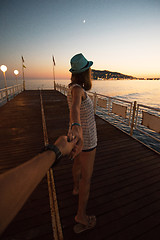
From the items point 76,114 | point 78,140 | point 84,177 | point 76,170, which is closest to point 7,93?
point 76,170

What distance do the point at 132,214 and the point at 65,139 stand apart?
208cm

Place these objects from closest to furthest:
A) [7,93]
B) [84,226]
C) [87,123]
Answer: [87,123] → [84,226] → [7,93]

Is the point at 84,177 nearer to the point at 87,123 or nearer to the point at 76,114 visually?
the point at 87,123

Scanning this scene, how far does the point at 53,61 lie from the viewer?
2248cm

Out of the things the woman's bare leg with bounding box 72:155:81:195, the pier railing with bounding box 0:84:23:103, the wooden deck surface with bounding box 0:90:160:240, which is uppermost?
the pier railing with bounding box 0:84:23:103

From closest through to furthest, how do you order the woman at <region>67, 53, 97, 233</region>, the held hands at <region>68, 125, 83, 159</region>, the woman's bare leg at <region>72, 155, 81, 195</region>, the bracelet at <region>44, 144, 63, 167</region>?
the bracelet at <region>44, 144, 63, 167</region> < the held hands at <region>68, 125, 83, 159</region> < the woman at <region>67, 53, 97, 233</region> < the woman's bare leg at <region>72, 155, 81, 195</region>

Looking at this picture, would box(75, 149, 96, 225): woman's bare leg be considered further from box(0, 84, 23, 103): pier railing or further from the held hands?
box(0, 84, 23, 103): pier railing

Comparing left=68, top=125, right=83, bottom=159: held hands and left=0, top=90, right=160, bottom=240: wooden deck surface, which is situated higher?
left=68, top=125, right=83, bottom=159: held hands

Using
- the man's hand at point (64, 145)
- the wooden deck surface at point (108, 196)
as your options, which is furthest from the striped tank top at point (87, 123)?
the wooden deck surface at point (108, 196)

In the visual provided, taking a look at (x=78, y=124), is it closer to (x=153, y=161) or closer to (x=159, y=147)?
(x=153, y=161)

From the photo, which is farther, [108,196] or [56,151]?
[108,196]

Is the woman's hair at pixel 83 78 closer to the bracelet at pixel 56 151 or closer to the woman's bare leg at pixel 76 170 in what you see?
the bracelet at pixel 56 151

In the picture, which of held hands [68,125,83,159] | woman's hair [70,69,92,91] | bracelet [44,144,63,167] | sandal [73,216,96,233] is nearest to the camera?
bracelet [44,144,63,167]

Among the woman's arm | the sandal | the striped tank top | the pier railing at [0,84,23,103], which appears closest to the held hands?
the woman's arm
